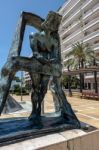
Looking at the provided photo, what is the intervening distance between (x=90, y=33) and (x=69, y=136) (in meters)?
46.8

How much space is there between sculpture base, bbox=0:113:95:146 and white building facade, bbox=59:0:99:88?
38711mm

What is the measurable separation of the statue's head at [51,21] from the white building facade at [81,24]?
125ft

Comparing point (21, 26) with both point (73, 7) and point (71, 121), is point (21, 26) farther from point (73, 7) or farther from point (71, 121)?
point (73, 7)

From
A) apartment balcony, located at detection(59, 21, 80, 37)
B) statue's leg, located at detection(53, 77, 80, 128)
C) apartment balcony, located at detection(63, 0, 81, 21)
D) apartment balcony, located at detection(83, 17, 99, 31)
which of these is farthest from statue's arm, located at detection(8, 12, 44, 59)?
apartment balcony, located at detection(63, 0, 81, 21)

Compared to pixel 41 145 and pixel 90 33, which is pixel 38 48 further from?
pixel 90 33

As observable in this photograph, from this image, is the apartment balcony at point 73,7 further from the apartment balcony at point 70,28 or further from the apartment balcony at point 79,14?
the apartment balcony at point 70,28

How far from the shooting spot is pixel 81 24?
172ft

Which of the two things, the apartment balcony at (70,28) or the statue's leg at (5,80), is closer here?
the statue's leg at (5,80)

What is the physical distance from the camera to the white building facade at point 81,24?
45.8 metres

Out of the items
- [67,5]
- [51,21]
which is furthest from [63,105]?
[67,5]

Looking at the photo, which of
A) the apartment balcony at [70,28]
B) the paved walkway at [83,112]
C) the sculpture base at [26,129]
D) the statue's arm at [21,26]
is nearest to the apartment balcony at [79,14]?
the apartment balcony at [70,28]

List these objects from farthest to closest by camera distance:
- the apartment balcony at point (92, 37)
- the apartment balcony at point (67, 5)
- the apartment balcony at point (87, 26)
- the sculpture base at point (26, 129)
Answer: the apartment balcony at point (67, 5), the apartment balcony at point (87, 26), the apartment balcony at point (92, 37), the sculpture base at point (26, 129)

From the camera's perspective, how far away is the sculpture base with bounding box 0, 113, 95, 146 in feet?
12.2

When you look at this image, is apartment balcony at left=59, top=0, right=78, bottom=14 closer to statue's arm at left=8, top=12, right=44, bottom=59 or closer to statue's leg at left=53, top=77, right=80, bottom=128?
statue's arm at left=8, top=12, right=44, bottom=59
